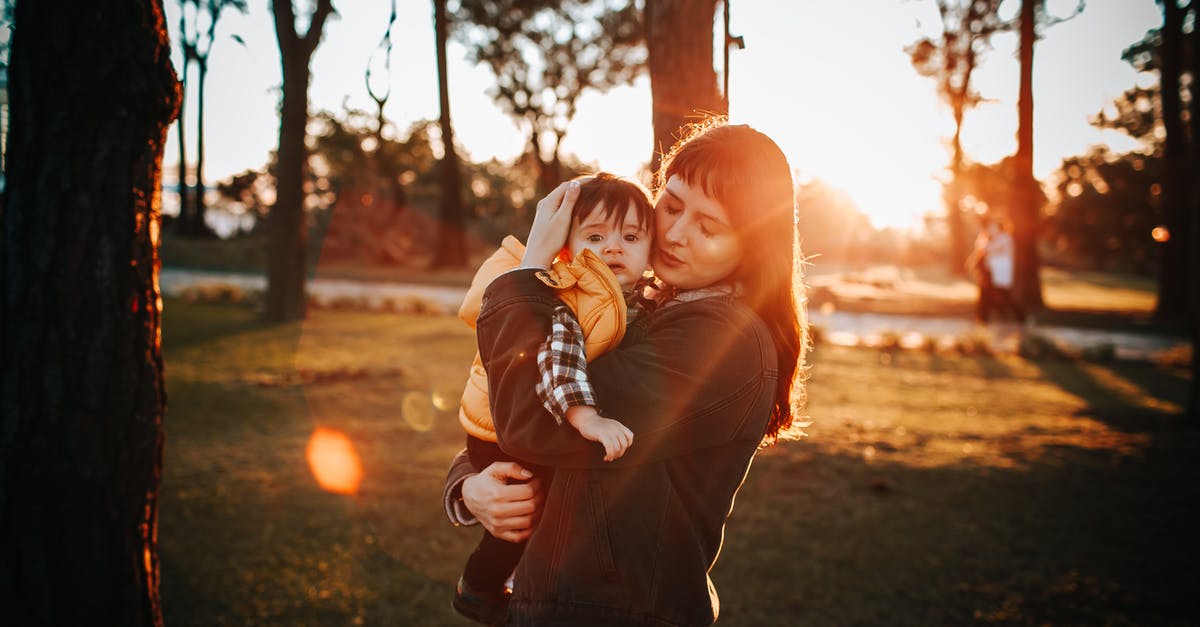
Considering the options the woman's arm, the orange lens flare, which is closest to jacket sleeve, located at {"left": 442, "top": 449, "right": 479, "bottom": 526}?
the woman's arm

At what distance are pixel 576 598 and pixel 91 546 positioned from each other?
6.14 ft

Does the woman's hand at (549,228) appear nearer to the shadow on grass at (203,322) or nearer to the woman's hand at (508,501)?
the woman's hand at (508,501)

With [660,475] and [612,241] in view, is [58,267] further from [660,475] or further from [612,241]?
[660,475]

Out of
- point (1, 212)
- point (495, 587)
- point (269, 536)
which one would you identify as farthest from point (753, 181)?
point (269, 536)

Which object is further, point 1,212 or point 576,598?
point 1,212

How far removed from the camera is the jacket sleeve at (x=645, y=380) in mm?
1630

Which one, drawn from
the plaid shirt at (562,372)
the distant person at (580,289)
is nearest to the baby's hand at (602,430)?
the plaid shirt at (562,372)

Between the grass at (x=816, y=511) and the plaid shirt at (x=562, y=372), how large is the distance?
9.69ft

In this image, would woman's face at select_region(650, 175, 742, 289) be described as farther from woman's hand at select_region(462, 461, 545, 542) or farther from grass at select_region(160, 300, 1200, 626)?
grass at select_region(160, 300, 1200, 626)

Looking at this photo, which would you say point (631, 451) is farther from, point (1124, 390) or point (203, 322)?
point (203, 322)

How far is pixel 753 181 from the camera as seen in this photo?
6.01ft

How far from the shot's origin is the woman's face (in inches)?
73.2

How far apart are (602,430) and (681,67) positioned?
6.19 feet

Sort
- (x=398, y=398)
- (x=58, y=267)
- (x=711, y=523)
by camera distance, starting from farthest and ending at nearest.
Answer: (x=398, y=398) → (x=58, y=267) → (x=711, y=523)
